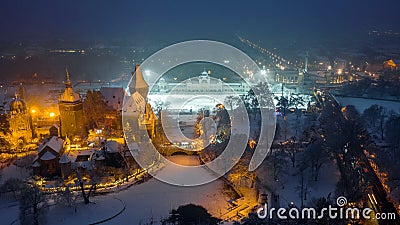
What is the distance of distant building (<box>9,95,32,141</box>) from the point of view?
16.6 m

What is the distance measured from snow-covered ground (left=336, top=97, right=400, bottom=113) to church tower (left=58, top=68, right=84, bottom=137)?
15315mm

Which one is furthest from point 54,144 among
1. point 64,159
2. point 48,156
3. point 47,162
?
point 64,159

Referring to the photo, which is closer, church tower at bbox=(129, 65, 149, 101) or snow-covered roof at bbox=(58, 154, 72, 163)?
snow-covered roof at bbox=(58, 154, 72, 163)

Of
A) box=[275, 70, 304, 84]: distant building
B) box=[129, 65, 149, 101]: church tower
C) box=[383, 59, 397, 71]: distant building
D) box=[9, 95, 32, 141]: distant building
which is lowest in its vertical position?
box=[9, 95, 32, 141]: distant building

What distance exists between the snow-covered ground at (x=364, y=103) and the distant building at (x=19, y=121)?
57.6ft

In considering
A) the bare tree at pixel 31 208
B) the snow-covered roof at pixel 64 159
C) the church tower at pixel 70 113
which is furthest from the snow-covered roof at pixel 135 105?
the bare tree at pixel 31 208

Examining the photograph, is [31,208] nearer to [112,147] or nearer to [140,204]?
[140,204]

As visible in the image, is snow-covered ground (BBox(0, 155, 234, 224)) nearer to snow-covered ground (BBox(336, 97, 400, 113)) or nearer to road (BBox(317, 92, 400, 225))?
road (BBox(317, 92, 400, 225))

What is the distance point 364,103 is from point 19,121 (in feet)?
64.7

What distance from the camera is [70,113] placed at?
16547mm

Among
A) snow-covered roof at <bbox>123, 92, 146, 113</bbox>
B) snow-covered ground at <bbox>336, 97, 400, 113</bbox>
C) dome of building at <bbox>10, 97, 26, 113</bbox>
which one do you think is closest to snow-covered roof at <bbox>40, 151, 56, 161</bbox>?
snow-covered roof at <bbox>123, 92, 146, 113</bbox>

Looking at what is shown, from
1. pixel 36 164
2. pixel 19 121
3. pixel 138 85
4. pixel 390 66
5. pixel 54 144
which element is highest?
pixel 390 66

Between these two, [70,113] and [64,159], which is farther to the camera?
[70,113]

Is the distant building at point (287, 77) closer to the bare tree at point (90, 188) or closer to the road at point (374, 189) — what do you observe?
the road at point (374, 189)
